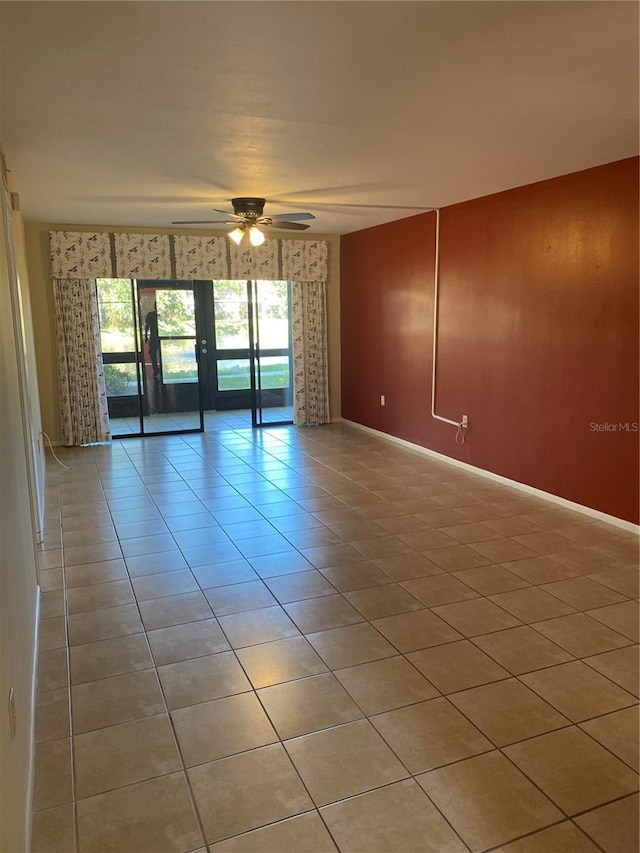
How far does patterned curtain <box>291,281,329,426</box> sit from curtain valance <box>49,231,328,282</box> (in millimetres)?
198

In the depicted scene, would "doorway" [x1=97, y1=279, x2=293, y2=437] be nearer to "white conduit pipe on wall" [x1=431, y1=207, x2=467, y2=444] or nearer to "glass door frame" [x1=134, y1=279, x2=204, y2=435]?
"glass door frame" [x1=134, y1=279, x2=204, y2=435]

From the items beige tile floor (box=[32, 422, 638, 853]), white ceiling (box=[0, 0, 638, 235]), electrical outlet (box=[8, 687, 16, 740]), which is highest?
white ceiling (box=[0, 0, 638, 235])

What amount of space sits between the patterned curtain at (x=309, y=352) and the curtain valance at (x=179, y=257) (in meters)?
0.20

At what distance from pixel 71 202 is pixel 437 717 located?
4.77 meters

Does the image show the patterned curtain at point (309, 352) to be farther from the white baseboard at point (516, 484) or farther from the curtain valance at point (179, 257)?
the white baseboard at point (516, 484)

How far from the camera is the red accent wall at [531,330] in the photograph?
3.91 metres

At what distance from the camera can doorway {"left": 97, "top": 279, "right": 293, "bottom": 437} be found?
7.12m

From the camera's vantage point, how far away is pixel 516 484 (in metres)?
4.92

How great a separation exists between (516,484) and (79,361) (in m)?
4.66

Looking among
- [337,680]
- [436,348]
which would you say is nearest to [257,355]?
[436,348]

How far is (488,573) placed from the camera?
11.2 ft

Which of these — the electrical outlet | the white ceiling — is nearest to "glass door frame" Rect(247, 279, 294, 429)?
the white ceiling

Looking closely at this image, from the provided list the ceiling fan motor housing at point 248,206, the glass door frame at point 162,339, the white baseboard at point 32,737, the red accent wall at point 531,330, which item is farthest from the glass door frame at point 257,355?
the white baseboard at point 32,737

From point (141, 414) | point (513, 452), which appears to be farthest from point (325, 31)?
point (141, 414)
